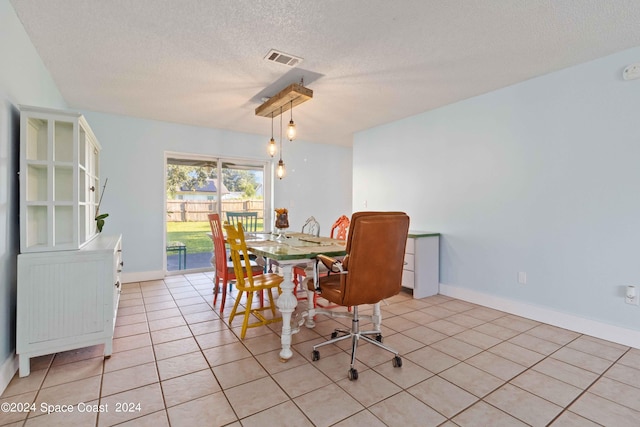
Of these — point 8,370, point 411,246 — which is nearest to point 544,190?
point 411,246

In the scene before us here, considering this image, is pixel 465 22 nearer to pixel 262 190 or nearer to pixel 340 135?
pixel 340 135

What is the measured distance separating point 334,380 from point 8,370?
Result: 208cm

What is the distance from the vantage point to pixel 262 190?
18.7 ft

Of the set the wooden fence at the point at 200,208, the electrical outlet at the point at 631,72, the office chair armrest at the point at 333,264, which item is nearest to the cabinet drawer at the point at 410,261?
the office chair armrest at the point at 333,264

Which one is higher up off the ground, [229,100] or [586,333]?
[229,100]

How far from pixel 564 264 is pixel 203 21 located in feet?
12.3

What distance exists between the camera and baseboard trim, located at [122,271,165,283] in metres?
4.39

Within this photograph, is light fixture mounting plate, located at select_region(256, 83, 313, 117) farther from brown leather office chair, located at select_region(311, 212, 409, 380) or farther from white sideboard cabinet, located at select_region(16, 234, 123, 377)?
white sideboard cabinet, located at select_region(16, 234, 123, 377)

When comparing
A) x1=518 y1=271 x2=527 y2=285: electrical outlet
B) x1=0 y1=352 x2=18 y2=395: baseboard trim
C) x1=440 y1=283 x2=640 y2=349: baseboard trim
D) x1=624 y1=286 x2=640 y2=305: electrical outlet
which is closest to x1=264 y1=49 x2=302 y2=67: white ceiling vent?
x1=0 y1=352 x2=18 y2=395: baseboard trim

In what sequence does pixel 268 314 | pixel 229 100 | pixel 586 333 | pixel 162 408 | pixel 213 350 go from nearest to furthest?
1. pixel 162 408
2. pixel 213 350
3. pixel 586 333
4. pixel 268 314
5. pixel 229 100

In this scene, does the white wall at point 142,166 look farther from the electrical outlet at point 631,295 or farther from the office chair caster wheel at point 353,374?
the electrical outlet at point 631,295

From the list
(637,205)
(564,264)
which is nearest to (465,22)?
(637,205)

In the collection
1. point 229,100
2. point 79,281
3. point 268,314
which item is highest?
point 229,100

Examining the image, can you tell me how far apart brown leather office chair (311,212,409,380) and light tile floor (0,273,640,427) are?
24cm
